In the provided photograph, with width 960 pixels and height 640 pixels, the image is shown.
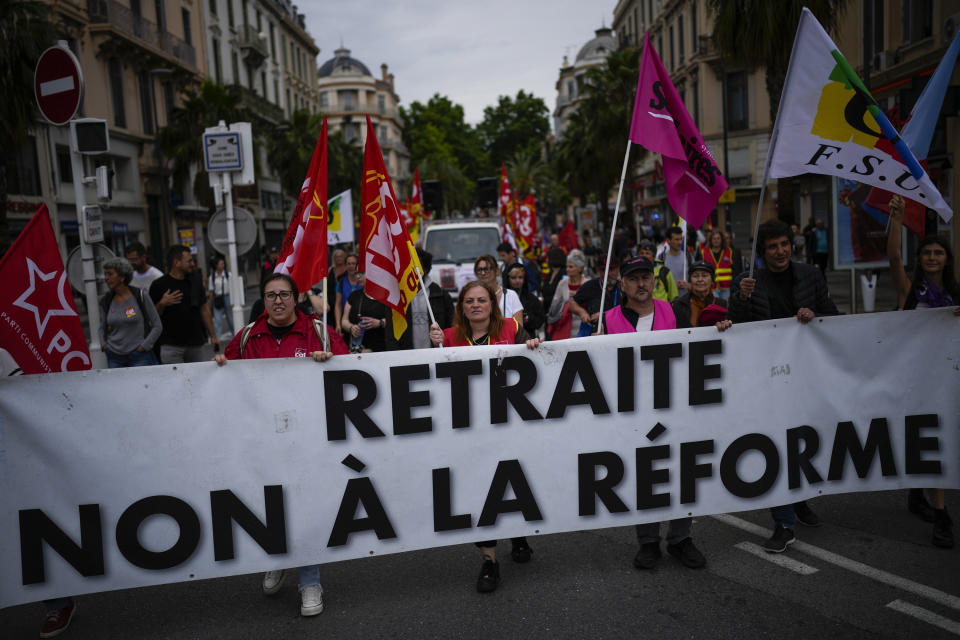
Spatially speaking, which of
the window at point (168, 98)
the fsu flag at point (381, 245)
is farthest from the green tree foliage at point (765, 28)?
the window at point (168, 98)

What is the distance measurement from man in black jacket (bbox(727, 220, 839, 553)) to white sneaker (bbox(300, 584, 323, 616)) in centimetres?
255

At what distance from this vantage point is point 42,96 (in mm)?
8500

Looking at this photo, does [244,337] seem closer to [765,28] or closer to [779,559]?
[779,559]

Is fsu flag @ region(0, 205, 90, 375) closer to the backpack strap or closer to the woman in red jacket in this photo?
the backpack strap

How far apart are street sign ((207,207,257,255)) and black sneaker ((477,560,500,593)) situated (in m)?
8.67

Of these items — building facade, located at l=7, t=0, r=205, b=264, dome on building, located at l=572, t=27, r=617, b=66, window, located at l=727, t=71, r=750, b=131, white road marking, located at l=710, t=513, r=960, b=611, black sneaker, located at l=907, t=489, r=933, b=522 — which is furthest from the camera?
dome on building, located at l=572, t=27, r=617, b=66

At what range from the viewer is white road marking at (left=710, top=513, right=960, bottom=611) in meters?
3.89

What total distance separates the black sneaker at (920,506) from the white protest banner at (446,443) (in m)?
0.48

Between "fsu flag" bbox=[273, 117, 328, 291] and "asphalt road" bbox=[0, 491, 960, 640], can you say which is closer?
"asphalt road" bbox=[0, 491, 960, 640]

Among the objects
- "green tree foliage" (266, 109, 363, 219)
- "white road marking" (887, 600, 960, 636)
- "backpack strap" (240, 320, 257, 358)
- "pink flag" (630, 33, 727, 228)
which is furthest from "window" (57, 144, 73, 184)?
"white road marking" (887, 600, 960, 636)

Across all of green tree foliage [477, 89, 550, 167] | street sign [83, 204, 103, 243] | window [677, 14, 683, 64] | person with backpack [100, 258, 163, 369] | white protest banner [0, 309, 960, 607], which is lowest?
white protest banner [0, 309, 960, 607]

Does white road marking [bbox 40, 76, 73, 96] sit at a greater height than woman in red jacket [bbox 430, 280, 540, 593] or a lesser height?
greater

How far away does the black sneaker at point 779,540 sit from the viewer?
4.57m

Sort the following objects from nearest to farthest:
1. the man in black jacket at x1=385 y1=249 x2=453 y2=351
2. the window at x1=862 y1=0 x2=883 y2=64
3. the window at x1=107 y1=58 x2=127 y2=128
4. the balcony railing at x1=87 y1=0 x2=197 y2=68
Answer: the man in black jacket at x1=385 y1=249 x2=453 y2=351, the window at x1=862 y1=0 x2=883 y2=64, the balcony railing at x1=87 y1=0 x2=197 y2=68, the window at x1=107 y1=58 x2=127 y2=128
